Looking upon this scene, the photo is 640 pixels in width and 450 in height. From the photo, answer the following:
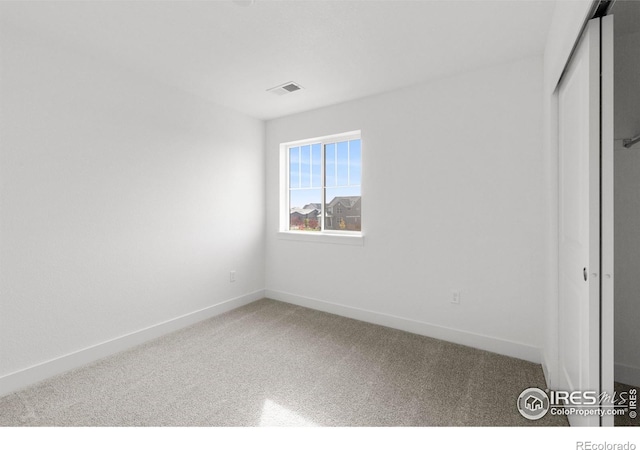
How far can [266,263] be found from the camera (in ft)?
13.7

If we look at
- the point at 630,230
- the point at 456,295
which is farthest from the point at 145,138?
the point at 630,230

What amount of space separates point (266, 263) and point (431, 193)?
93.6 inches

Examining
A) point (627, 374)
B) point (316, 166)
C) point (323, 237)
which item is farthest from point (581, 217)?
point (316, 166)

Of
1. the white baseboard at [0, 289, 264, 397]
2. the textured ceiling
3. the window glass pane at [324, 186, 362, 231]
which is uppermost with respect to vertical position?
the textured ceiling

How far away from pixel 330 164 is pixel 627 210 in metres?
2.71

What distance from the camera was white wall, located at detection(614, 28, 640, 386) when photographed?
6.70 feet

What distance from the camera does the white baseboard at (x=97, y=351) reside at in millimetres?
2061

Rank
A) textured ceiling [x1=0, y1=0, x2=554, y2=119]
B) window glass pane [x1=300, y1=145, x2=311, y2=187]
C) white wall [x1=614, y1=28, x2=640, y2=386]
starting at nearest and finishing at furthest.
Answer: textured ceiling [x1=0, y1=0, x2=554, y2=119]
white wall [x1=614, y1=28, x2=640, y2=386]
window glass pane [x1=300, y1=145, x2=311, y2=187]

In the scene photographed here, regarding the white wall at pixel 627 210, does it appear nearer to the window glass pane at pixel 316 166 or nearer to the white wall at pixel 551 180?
the white wall at pixel 551 180

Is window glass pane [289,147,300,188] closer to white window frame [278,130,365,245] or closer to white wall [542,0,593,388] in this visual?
white window frame [278,130,365,245]

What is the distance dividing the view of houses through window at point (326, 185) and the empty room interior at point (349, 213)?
0.07m

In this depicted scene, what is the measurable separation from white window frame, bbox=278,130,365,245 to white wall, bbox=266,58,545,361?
0.33ft

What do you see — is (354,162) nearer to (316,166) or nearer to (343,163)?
(343,163)

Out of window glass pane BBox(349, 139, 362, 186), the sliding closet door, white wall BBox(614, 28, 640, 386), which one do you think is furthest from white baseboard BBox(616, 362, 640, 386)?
window glass pane BBox(349, 139, 362, 186)
